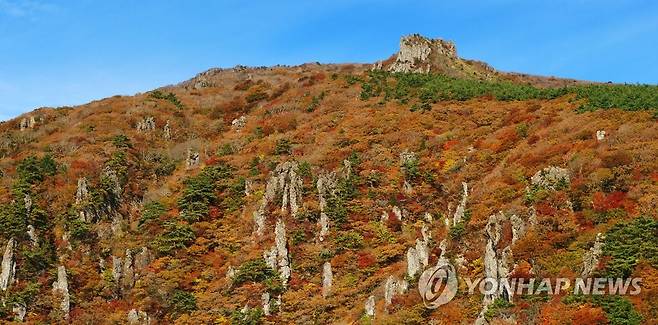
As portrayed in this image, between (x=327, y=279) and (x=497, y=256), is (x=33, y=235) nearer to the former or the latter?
(x=327, y=279)

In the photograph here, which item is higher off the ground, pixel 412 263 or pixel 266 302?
pixel 412 263

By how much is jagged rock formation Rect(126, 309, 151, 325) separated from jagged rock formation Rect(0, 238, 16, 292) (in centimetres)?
810

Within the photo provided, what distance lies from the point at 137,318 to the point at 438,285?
18717 millimetres

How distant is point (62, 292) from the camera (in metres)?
37.6

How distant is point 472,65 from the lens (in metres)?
91.8

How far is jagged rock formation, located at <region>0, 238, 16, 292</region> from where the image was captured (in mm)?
37188

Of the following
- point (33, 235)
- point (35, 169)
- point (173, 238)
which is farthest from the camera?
point (35, 169)

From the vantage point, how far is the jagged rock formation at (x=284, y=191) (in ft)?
141

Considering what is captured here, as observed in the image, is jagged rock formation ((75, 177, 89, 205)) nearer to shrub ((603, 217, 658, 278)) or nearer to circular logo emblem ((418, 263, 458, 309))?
circular logo emblem ((418, 263, 458, 309))

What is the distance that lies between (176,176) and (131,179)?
389 centimetres

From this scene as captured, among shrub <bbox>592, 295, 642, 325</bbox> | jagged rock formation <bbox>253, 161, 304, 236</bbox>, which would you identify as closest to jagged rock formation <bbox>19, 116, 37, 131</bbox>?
jagged rock formation <bbox>253, 161, 304, 236</bbox>

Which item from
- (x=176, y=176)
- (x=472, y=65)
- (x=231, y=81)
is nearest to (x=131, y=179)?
(x=176, y=176)

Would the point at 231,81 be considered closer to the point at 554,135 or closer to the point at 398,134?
the point at 398,134

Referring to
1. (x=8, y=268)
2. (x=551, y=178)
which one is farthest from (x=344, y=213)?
(x=8, y=268)
